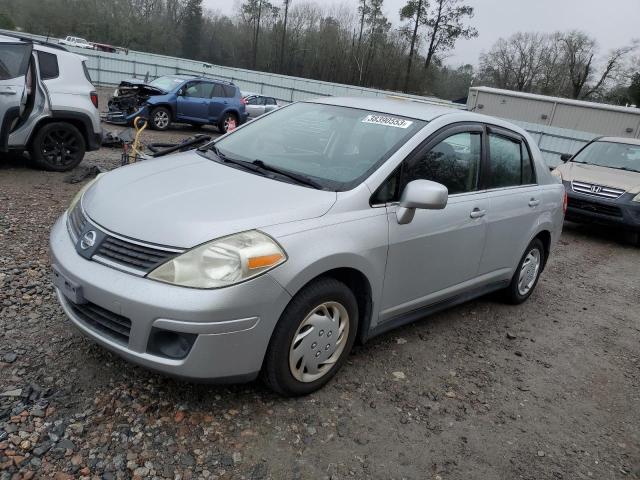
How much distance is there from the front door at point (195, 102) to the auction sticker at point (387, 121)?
12194 millimetres

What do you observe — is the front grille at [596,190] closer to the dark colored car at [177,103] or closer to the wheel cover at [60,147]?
the wheel cover at [60,147]

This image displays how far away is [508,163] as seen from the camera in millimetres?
4336

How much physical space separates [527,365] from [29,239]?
4.43 m

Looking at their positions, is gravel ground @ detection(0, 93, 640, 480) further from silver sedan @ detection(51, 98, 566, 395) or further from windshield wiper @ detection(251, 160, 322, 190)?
windshield wiper @ detection(251, 160, 322, 190)

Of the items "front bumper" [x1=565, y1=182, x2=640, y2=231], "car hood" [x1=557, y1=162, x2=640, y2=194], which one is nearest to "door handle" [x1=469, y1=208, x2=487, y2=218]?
"front bumper" [x1=565, y1=182, x2=640, y2=231]

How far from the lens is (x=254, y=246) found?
99.2 inches

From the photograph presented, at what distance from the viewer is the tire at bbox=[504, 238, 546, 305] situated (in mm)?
4770

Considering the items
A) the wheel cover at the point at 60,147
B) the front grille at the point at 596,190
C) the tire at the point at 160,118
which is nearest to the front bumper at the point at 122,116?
the tire at the point at 160,118

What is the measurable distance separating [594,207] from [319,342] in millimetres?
6860

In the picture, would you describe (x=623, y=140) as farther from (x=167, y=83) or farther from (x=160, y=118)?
(x=167, y=83)

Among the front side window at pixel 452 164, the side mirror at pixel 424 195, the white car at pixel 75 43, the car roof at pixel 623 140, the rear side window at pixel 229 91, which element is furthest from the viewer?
the white car at pixel 75 43

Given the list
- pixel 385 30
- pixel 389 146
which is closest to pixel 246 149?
pixel 389 146

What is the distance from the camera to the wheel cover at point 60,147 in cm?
742

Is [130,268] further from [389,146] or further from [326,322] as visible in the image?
[389,146]
